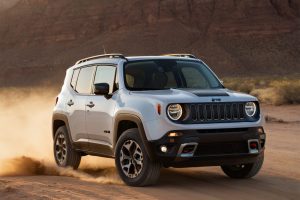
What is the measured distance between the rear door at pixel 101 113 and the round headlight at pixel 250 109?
→ 1814 millimetres

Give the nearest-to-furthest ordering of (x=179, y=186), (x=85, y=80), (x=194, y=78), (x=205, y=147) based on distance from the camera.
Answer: (x=205, y=147), (x=179, y=186), (x=194, y=78), (x=85, y=80)

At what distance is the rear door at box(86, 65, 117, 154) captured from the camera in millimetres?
9812

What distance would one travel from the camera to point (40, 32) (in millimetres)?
96250

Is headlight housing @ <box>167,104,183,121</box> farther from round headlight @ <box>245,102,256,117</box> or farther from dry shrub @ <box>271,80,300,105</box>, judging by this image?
dry shrub @ <box>271,80,300,105</box>

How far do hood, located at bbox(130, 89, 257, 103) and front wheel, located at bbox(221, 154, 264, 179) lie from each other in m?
0.98

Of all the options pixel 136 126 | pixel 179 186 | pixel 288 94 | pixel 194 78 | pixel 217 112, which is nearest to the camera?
pixel 217 112

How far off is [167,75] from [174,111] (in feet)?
4.34

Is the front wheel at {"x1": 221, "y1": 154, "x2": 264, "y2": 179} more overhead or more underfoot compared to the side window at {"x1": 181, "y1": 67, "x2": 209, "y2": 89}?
more underfoot

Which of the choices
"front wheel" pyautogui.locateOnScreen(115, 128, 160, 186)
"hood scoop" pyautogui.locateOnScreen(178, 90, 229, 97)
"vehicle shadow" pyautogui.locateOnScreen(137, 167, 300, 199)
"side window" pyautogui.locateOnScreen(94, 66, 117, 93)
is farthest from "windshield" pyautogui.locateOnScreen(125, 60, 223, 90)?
"vehicle shadow" pyautogui.locateOnScreen(137, 167, 300, 199)

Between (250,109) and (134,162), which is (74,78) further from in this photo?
(250,109)

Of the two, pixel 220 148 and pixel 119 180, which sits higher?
pixel 220 148

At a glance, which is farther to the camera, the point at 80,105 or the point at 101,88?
the point at 80,105

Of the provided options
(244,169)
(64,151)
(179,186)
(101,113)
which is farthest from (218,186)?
(64,151)

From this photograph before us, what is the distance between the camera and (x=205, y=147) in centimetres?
879
